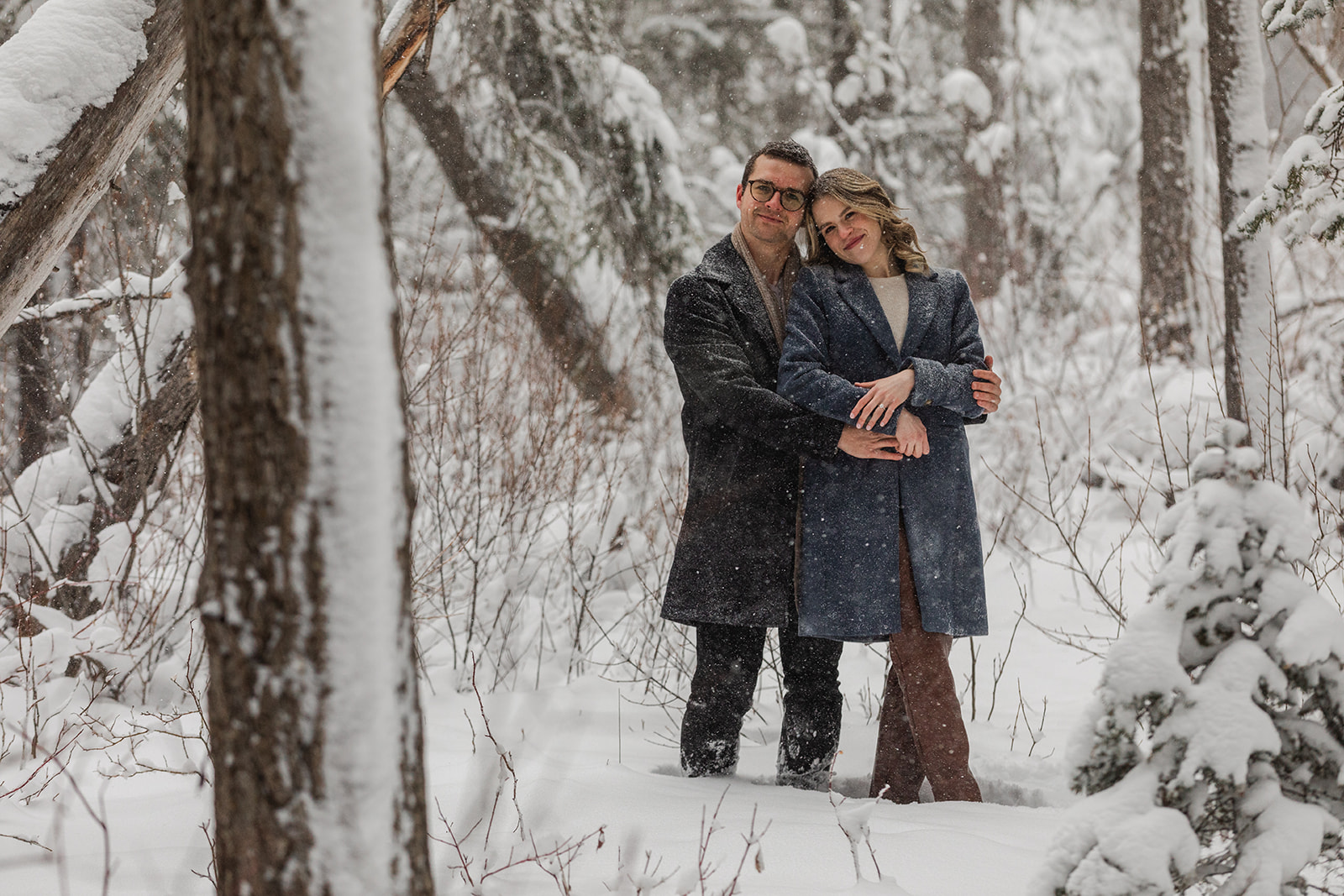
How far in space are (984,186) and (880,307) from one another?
761cm

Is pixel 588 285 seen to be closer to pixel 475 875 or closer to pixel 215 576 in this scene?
pixel 475 875

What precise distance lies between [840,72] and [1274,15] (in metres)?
7.78

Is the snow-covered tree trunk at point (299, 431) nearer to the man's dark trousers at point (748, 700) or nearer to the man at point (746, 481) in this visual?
the man at point (746, 481)

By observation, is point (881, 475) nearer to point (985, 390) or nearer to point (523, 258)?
point (985, 390)

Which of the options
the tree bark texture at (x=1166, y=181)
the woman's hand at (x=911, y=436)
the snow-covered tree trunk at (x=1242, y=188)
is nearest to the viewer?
the woman's hand at (x=911, y=436)

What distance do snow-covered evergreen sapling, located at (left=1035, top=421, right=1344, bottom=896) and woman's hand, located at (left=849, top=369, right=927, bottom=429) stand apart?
0.97 m

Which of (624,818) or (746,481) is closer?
(624,818)

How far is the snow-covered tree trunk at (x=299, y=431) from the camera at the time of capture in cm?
128

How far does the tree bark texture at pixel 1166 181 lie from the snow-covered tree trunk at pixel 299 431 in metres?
7.10

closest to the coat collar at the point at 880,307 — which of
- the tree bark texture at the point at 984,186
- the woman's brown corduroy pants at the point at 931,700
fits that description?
the woman's brown corduroy pants at the point at 931,700

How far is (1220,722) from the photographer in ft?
4.98

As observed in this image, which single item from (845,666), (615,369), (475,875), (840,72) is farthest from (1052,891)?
(840,72)

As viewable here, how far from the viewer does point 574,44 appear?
22.0 feet

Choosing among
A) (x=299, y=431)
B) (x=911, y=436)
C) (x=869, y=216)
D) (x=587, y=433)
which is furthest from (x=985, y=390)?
(x=587, y=433)
